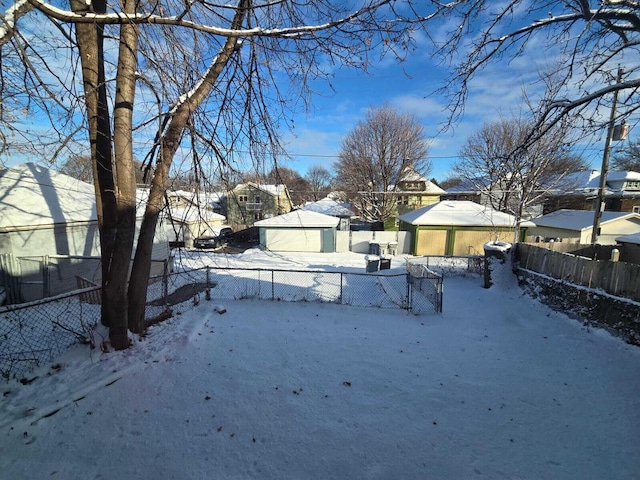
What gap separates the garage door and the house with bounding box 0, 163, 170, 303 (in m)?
16.5

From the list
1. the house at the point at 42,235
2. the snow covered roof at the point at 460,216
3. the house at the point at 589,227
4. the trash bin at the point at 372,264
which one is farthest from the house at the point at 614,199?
the house at the point at 42,235

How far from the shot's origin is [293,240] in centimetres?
2105

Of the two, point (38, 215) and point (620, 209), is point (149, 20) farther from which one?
point (620, 209)

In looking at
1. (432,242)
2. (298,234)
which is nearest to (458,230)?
(432,242)

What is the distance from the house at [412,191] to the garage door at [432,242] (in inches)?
295

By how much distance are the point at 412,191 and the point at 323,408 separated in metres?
28.0

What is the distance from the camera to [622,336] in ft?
18.2

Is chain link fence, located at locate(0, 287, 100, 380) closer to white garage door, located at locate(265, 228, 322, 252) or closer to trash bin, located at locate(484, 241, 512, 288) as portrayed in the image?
trash bin, located at locate(484, 241, 512, 288)

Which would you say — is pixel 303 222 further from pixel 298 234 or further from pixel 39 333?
pixel 39 333

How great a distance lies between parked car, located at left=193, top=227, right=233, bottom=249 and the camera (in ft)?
71.1

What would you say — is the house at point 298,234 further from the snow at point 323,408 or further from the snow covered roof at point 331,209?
the snow at point 323,408

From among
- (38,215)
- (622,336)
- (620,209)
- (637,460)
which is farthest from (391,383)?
(620,209)

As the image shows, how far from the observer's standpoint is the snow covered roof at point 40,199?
7.96 m

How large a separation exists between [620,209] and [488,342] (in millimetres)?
32971
